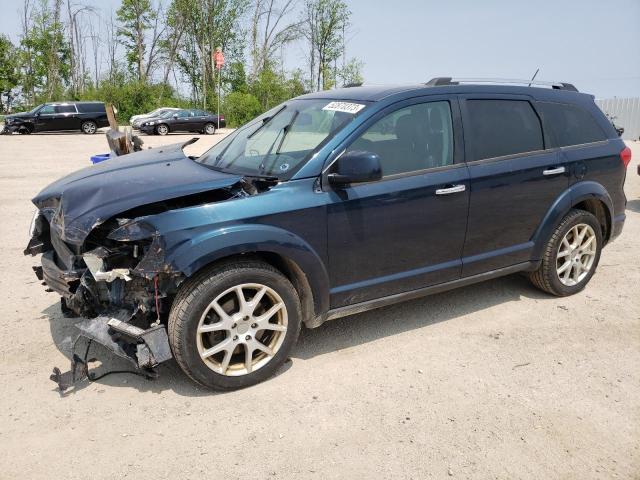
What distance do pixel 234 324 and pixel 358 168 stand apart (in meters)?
1.20

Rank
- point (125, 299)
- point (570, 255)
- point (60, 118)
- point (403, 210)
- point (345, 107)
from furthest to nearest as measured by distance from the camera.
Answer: point (60, 118)
point (570, 255)
point (345, 107)
point (403, 210)
point (125, 299)

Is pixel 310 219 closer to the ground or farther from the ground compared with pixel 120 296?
farther from the ground

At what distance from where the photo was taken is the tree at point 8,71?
39.3 meters

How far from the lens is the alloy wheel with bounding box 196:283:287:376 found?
3.26 metres

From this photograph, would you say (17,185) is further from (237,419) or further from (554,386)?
(554,386)

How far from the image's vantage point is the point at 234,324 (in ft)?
10.8

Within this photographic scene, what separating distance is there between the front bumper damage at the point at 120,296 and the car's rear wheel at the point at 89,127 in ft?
87.9

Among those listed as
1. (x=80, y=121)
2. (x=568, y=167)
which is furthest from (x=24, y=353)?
(x=80, y=121)

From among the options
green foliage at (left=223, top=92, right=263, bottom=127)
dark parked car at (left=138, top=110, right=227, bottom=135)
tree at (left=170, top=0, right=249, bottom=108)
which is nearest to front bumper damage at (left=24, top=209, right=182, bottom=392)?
dark parked car at (left=138, top=110, right=227, bottom=135)

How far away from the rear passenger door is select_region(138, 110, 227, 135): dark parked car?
85.3ft

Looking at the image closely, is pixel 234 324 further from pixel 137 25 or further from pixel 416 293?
pixel 137 25

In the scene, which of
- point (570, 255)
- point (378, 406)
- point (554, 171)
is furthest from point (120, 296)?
point (570, 255)

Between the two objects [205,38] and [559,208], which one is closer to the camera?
[559,208]

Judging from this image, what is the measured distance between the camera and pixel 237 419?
3107 mm
